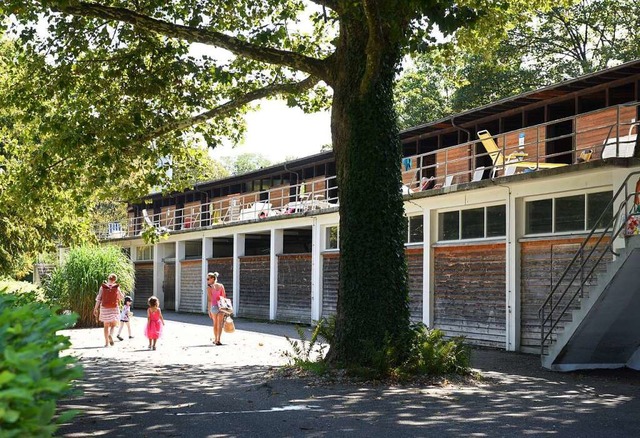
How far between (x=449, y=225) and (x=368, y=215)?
875 centimetres

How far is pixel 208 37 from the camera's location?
15711 mm

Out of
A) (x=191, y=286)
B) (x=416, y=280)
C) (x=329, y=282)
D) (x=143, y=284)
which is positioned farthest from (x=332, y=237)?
(x=143, y=284)

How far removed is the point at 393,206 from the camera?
591 inches

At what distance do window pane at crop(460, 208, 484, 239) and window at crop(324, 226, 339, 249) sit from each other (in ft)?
23.5

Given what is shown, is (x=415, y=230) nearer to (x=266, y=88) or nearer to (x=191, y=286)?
(x=266, y=88)

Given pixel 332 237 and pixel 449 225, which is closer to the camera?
pixel 449 225

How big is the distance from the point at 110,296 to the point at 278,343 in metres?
4.25

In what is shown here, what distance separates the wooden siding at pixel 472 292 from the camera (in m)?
21.1

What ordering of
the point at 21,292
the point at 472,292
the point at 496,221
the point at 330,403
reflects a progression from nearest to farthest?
the point at 330,403
the point at 21,292
the point at 496,221
the point at 472,292

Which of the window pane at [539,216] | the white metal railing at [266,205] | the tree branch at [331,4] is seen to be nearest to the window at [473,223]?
the window pane at [539,216]

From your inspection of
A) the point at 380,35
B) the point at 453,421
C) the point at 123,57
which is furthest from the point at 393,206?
the point at 123,57

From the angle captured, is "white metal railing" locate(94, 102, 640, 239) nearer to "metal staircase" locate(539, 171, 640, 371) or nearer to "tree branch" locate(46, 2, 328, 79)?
"metal staircase" locate(539, 171, 640, 371)

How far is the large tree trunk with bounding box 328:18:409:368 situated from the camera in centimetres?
1469

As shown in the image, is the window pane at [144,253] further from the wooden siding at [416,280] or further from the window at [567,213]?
the window at [567,213]
